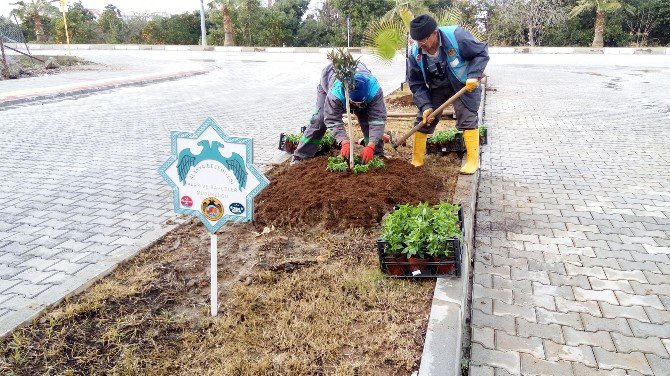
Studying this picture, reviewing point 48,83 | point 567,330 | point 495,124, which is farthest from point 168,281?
point 48,83

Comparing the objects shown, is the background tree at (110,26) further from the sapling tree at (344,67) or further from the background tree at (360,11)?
the sapling tree at (344,67)

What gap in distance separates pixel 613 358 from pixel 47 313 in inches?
122

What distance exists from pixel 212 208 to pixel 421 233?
128cm

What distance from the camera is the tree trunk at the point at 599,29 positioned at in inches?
965

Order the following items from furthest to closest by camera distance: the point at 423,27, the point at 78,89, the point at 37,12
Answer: the point at 37,12 < the point at 78,89 < the point at 423,27

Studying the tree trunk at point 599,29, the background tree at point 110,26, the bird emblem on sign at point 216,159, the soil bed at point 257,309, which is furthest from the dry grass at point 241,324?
the background tree at point 110,26

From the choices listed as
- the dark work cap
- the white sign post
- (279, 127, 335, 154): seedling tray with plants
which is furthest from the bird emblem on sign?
(279, 127, 335, 154): seedling tray with plants

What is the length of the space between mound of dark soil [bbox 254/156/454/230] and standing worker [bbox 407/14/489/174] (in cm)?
90

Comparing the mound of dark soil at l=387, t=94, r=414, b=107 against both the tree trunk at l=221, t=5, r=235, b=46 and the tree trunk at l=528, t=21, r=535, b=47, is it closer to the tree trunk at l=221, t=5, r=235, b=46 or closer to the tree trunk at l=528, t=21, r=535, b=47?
the tree trunk at l=528, t=21, r=535, b=47

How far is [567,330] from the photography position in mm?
3041

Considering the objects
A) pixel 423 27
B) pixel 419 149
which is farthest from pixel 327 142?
pixel 423 27

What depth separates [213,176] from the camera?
9.35 ft

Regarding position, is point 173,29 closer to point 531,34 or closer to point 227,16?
point 227,16

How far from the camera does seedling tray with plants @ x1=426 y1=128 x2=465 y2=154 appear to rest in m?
6.21
